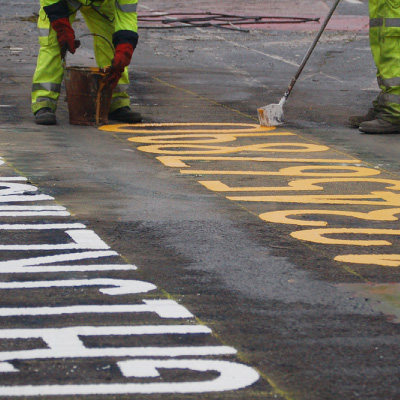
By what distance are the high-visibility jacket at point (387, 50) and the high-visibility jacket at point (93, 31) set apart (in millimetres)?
1951

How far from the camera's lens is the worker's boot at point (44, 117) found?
8.75 metres

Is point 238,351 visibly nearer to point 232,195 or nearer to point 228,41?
point 232,195

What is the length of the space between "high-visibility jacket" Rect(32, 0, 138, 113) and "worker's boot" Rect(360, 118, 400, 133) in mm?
1979

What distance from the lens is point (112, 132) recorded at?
863cm

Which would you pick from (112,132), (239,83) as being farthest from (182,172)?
(239,83)

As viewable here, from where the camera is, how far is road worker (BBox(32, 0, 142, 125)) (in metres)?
8.73

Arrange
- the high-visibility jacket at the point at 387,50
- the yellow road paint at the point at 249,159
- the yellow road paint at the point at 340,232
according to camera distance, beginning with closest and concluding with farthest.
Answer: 1. the yellow road paint at the point at 340,232
2. the yellow road paint at the point at 249,159
3. the high-visibility jacket at the point at 387,50

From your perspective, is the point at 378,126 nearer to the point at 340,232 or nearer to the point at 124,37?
the point at 124,37

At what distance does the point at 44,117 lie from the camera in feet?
28.7

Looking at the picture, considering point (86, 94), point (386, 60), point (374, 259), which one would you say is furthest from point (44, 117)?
point (374, 259)

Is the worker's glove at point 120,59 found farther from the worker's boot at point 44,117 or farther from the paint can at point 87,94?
the worker's boot at point 44,117

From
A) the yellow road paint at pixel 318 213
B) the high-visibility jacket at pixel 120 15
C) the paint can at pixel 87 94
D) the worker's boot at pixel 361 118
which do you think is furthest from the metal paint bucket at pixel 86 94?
the yellow road paint at pixel 318 213

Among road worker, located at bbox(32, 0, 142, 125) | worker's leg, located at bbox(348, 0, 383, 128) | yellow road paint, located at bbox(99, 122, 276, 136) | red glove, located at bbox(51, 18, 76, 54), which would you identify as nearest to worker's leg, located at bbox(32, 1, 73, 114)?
road worker, located at bbox(32, 0, 142, 125)

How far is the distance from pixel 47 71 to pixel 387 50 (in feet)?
9.12
